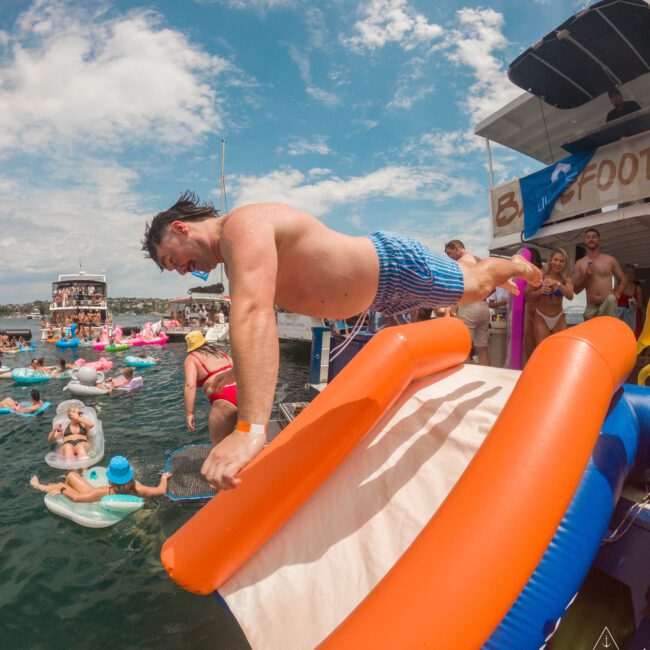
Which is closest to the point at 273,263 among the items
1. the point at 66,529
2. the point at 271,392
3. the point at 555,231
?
the point at 271,392

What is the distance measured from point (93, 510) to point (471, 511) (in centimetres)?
530

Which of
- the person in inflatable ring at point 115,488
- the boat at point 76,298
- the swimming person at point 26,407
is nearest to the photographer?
the person in inflatable ring at point 115,488

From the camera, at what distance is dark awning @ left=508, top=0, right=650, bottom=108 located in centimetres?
590

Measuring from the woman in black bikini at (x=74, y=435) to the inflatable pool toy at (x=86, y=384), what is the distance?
5.70 metres

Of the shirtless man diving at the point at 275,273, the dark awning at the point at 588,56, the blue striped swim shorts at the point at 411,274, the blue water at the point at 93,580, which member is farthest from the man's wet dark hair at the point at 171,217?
the dark awning at the point at 588,56

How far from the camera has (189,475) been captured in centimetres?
569

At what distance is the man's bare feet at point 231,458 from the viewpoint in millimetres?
1151

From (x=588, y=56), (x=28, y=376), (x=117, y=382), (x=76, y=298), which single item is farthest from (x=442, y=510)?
(x=76, y=298)

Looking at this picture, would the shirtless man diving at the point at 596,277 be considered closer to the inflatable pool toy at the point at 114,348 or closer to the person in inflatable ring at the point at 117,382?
the person in inflatable ring at the point at 117,382

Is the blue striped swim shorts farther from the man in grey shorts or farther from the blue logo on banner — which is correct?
the blue logo on banner

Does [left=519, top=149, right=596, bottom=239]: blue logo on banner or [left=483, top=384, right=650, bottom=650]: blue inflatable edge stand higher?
[left=519, top=149, right=596, bottom=239]: blue logo on banner

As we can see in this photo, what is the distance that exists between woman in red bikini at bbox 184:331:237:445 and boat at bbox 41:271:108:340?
29806 mm

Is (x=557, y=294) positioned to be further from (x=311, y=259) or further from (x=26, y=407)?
(x=26, y=407)

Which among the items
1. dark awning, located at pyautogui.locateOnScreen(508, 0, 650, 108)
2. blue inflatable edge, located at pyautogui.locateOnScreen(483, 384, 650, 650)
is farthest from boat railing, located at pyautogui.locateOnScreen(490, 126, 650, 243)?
blue inflatable edge, located at pyautogui.locateOnScreen(483, 384, 650, 650)
